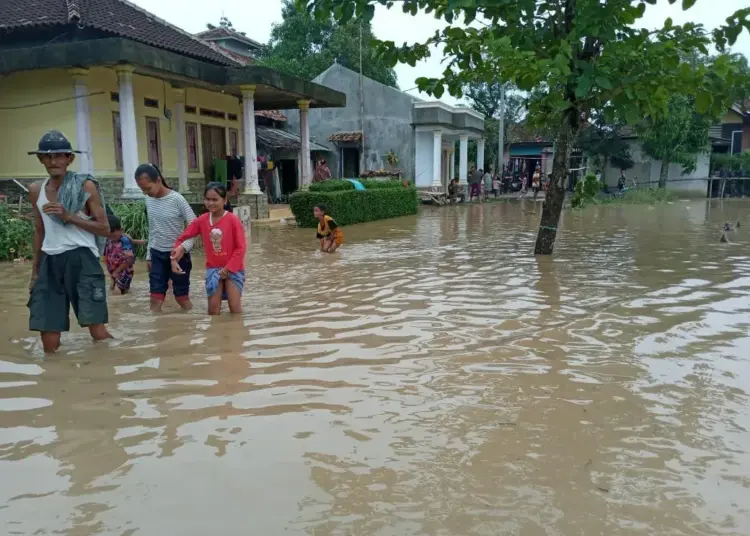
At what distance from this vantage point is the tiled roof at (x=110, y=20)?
44.0ft

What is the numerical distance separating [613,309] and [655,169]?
1238 inches

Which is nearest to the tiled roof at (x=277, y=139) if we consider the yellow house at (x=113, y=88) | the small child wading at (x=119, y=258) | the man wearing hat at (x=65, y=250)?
the yellow house at (x=113, y=88)

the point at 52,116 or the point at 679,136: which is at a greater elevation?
the point at 679,136

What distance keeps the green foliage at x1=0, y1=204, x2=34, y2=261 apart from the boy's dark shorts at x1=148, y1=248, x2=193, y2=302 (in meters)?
5.11

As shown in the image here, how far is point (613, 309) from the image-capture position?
6488 mm

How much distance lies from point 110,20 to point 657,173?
29503mm

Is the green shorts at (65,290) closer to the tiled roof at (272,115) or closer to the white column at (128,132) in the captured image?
the white column at (128,132)

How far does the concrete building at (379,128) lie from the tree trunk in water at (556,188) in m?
16.3

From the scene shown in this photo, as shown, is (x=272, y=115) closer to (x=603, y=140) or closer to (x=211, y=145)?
(x=211, y=145)

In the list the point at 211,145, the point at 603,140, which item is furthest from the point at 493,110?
the point at 211,145

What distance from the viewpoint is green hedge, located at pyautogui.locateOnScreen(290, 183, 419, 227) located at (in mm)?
15711

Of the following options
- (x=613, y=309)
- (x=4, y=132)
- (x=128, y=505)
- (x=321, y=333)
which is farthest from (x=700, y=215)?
(x=128, y=505)

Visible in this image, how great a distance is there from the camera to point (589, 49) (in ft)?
29.4

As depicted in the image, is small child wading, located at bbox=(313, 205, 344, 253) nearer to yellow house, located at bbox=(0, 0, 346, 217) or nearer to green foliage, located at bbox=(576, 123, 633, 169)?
yellow house, located at bbox=(0, 0, 346, 217)
